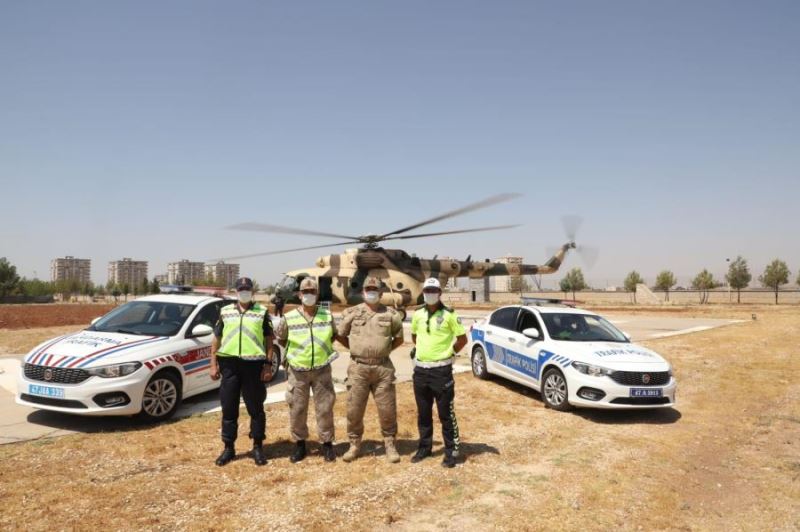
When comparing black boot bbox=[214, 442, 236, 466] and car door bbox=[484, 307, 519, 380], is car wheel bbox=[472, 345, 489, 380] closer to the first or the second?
car door bbox=[484, 307, 519, 380]

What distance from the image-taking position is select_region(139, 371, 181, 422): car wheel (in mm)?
6676

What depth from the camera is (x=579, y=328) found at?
877cm

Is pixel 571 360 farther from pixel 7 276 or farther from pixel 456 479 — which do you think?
pixel 7 276

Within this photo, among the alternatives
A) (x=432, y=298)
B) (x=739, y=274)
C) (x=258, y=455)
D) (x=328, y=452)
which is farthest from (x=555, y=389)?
(x=739, y=274)

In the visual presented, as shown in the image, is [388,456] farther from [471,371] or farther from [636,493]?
[471,371]

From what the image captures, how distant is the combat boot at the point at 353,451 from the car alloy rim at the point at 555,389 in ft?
12.3

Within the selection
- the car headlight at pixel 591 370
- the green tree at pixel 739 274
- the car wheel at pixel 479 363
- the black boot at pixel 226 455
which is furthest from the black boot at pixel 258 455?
the green tree at pixel 739 274

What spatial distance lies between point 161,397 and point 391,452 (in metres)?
3.53

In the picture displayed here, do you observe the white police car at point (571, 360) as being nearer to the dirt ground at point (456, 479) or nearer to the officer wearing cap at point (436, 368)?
the dirt ground at point (456, 479)

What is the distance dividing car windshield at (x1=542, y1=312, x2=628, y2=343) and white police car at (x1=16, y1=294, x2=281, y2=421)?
572 centimetres

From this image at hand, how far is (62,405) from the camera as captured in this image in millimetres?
6262

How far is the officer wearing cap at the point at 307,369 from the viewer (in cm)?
541

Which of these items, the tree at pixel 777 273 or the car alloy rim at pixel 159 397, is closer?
the car alloy rim at pixel 159 397

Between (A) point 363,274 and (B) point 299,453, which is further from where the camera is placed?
(A) point 363,274
